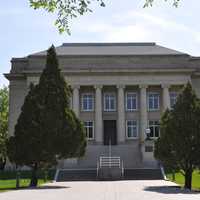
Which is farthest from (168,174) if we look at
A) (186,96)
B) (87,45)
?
(87,45)

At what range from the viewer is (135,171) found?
40.8m

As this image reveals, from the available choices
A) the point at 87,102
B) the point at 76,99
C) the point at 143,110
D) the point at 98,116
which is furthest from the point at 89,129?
the point at 143,110

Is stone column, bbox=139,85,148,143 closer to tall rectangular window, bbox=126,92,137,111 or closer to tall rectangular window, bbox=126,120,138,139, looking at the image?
tall rectangular window, bbox=126,120,138,139

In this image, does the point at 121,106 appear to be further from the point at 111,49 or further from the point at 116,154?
the point at 111,49

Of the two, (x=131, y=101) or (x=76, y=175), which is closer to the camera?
(x=76, y=175)

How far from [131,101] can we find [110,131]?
4451mm

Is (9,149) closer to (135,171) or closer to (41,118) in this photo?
(41,118)

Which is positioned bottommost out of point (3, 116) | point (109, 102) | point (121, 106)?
point (121, 106)

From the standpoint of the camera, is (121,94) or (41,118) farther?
(121,94)

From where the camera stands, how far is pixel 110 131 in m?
56.9

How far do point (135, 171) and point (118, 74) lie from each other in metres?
16.7

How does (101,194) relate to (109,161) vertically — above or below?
below

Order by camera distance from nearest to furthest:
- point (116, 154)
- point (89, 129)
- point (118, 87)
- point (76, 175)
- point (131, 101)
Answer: point (76, 175) < point (116, 154) < point (118, 87) < point (89, 129) < point (131, 101)

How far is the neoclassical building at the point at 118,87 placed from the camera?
54.4 metres
